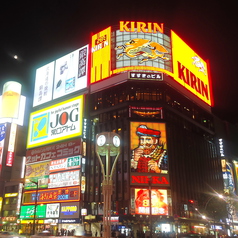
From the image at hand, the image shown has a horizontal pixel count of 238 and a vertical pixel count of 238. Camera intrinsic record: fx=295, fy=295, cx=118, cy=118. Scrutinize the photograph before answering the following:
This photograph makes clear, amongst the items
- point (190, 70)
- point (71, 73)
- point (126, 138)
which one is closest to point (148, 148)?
point (126, 138)

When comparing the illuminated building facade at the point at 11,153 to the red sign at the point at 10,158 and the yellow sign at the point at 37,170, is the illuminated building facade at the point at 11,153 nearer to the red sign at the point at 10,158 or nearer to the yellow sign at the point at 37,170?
the red sign at the point at 10,158

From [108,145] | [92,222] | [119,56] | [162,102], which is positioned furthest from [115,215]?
[119,56]

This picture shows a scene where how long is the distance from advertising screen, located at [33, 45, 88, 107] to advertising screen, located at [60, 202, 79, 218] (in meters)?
25.2

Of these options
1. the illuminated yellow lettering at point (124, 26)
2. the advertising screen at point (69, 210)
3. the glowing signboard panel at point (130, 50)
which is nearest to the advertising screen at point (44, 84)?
the glowing signboard panel at point (130, 50)

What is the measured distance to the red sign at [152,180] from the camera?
175 feet

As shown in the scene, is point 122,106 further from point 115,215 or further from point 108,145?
point 108,145

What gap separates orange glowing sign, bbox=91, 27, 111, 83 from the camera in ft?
212

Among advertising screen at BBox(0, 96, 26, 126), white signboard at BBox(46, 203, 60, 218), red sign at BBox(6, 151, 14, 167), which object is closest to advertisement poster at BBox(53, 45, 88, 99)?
advertising screen at BBox(0, 96, 26, 126)

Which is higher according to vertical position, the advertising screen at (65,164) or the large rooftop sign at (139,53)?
the large rooftop sign at (139,53)

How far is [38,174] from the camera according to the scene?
212ft

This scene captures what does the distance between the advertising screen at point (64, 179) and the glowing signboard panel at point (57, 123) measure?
7630 mm

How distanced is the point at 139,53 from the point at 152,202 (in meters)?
31.0

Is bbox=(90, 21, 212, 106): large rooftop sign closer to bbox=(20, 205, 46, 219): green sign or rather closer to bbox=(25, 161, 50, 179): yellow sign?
bbox=(25, 161, 50, 179): yellow sign

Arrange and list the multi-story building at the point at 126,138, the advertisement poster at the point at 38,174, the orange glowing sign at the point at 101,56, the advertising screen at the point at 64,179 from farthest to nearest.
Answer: the orange glowing sign at the point at 101,56
the advertisement poster at the point at 38,174
the advertising screen at the point at 64,179
the multi-story building at the point at 126,138
